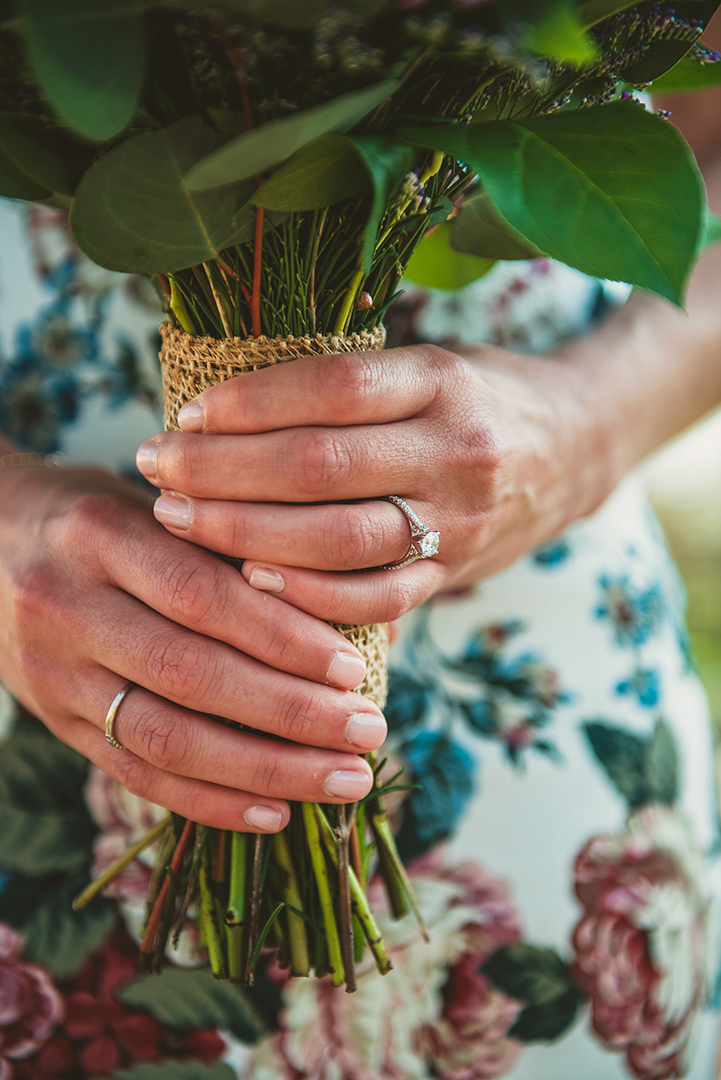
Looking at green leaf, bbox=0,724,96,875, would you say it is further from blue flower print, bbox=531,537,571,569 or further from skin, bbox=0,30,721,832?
blue flower print, bbox=531,537,571,569

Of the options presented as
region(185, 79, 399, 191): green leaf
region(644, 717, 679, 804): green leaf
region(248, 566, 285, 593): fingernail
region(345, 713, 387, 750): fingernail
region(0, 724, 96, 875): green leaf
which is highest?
region(185, 79, 399, 191): green leaf

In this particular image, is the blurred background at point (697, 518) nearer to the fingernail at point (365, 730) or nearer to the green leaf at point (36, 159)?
the fingernail at point (365, 730)

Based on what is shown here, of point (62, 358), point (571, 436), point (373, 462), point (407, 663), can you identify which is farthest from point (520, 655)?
point (62, 358)

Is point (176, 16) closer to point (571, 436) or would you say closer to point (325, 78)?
point (325, 78)

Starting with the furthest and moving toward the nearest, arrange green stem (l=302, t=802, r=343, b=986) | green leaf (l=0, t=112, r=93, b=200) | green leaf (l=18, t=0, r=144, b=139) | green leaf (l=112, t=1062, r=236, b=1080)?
green leaf (l=112, t=1062, r=236, b=1080) → green stem (l=302, t=802, r=343, b=986) → green leaf (l=0, t=112, r=93, b=200) → green leaf (l=18, t=0, r=144, b=139)

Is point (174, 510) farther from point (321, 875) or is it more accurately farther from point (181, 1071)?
point (181, 1071)

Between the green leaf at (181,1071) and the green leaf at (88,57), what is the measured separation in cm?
60

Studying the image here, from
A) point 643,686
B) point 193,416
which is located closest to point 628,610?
point 643,686

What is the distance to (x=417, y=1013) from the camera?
0.59 meters

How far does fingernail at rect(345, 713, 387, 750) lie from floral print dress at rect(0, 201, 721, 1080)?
20 centimetres

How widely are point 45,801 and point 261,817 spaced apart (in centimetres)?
26

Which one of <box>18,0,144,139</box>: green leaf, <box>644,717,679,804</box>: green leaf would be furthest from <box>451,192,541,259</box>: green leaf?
<box>644,717,679,804</box>: green leaf

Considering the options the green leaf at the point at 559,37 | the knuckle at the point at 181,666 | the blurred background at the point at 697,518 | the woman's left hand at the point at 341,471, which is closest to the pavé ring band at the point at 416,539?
the woman's left hand at the point at 341,471

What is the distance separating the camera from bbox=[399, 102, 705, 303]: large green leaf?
11.6 inches
